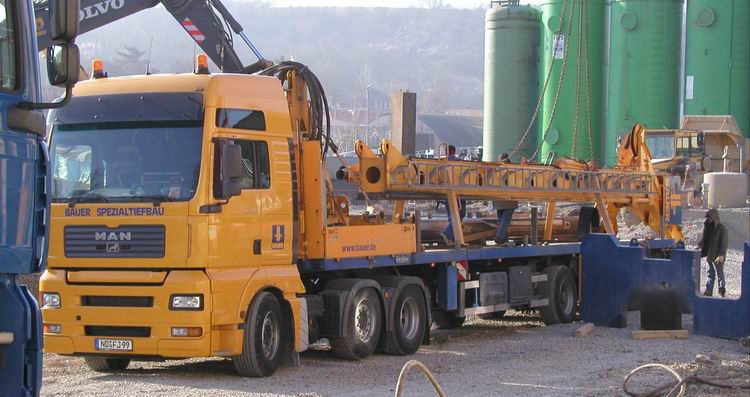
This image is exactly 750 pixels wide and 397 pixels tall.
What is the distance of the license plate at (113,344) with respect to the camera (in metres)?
11.5

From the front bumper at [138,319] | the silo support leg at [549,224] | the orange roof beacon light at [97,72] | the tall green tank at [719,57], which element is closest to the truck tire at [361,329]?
the front bumper at [138,319]

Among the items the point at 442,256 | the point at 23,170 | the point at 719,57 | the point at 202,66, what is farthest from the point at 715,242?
the point at 719,57

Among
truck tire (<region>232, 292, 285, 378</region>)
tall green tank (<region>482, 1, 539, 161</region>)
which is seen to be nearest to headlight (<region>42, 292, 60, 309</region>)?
truck tire (<region>232, 292, 285, 378</region>)

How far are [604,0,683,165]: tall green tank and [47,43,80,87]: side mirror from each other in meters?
37.2

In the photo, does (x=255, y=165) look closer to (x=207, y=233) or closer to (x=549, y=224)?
(x=207, y=233)

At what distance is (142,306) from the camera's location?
37.8 ft

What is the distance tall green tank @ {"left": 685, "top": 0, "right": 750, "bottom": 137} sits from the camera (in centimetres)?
4488

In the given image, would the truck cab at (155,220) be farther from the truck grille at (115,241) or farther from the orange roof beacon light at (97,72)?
the orange roof beacon light at (97,72)

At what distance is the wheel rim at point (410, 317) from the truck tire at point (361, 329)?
1.84ft

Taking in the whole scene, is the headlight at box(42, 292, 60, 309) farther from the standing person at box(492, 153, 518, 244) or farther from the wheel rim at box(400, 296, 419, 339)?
the standing person at box(492, 153, 518, 244)

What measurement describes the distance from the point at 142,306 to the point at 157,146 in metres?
1.60

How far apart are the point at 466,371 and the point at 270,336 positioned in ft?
7.28

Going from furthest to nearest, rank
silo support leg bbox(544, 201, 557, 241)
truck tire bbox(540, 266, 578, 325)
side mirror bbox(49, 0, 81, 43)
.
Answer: silo support leg bbox(544, 201, 557, 241), truck tire bbox(540, 266, 578, 325), side mirror bbox(49, 0, 81, 43)

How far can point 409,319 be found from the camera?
14.8 m
